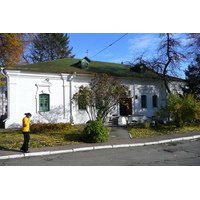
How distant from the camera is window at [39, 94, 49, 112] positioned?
1507 centimetres

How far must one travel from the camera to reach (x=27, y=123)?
25.8 feet

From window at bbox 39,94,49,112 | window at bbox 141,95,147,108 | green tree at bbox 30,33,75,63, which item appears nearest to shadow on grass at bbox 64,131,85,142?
window at bbox 39,94,49,112

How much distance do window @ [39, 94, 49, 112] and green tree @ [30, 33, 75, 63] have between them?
25125 millimetres

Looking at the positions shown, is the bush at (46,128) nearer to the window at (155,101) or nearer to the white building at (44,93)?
the white building at (44,93)

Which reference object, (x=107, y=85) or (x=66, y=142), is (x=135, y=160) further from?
(x=107, y=85)

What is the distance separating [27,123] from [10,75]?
786 cm

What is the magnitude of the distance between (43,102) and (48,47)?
27.3m

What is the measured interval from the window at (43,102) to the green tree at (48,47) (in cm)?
2513

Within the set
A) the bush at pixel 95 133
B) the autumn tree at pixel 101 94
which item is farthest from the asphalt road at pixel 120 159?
the autumn tree at pixel 101 94

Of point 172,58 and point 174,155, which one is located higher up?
point 172,58

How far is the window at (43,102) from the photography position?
15070mm

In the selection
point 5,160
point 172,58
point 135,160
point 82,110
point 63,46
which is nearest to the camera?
point 135,160

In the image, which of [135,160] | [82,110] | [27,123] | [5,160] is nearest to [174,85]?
[82,110]

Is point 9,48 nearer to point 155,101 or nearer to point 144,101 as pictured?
point 144,101
